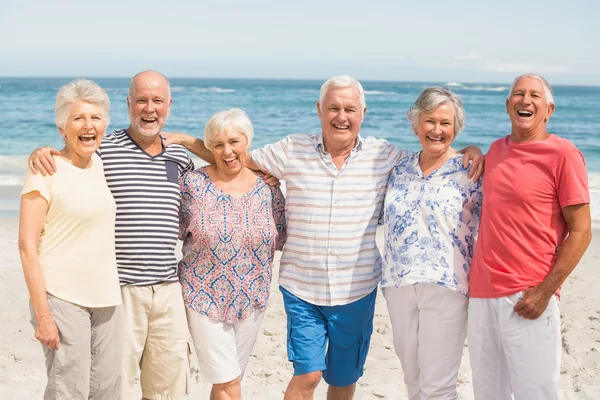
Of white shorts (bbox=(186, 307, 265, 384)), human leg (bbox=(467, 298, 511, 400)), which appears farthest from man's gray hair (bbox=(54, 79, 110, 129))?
human leg (bbox=(467, 298, 511, 400))

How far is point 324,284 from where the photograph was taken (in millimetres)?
3922

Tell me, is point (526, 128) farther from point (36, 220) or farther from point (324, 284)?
point (36, 220)

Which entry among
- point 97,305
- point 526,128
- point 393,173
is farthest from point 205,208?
point 526,128

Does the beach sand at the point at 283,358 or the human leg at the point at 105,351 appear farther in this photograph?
the beach sand at the point at 283,358

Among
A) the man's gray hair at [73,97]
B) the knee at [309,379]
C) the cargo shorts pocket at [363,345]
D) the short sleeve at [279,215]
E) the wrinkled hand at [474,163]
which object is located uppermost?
the man's gray hair at [73,97]

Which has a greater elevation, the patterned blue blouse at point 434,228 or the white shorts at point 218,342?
the patterned blue blouse at point 434,228

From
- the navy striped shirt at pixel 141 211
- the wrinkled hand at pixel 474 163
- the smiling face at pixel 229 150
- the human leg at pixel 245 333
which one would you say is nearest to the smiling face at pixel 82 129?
the navy striped shirt at pixel 141 211

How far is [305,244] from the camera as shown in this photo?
3947 mm

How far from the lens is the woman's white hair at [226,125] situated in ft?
12.5

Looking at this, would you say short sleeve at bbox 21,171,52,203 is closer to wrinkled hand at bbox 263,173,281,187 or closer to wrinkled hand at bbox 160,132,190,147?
wrinkled hand at bbox 160,132,190,147

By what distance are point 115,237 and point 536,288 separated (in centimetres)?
236

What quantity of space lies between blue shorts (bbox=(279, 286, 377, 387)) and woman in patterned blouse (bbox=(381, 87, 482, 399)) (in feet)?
0.85

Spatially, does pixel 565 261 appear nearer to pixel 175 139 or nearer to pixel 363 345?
pixel 363 345

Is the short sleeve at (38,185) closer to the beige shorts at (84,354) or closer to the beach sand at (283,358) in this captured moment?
the beige shorts at (84,354)
